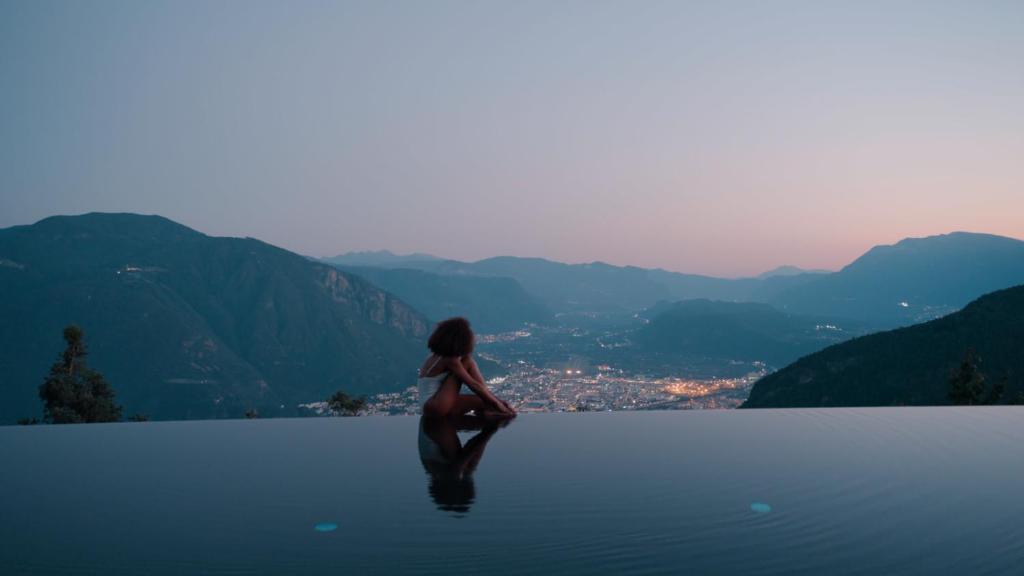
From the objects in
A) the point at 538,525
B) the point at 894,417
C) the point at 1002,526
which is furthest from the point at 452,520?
the point at 894,417

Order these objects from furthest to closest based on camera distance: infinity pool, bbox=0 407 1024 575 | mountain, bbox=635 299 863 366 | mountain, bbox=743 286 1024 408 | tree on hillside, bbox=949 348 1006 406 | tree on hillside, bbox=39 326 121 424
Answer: mountain, bbox=635 299 863 366 < mountain, bbox=743 286 1024 408 < tree on hillside, bbox=949 348 1006 406 < tree on hillside, bbox=39 326 121 424 < infinity pool, bbox=0 407 1024 575

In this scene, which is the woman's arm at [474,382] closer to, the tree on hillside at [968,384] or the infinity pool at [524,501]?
the infinity pool at [524,501]

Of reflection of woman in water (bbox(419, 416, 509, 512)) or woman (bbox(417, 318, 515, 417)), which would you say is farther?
woman (bbox(417, 318, 515, 417))

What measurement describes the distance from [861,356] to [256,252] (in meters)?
123

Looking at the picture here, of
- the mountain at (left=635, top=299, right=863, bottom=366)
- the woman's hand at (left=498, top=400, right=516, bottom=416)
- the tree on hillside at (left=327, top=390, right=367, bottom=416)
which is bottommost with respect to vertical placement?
the mountain at (left=635, top=299, right=863, bottom=366)

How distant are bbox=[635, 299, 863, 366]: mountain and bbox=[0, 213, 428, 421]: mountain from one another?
5804 cm

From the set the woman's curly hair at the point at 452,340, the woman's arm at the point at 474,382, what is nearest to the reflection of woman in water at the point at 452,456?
the woman's arm at the point at 474,382

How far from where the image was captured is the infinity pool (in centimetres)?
241

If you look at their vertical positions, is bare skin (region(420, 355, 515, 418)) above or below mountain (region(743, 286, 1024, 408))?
above

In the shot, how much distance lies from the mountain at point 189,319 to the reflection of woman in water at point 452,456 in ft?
263

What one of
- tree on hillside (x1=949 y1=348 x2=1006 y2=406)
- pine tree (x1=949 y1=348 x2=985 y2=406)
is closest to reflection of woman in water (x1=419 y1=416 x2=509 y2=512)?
tree on hillside (x1=949 y1=348 x2=1006 y2=406)

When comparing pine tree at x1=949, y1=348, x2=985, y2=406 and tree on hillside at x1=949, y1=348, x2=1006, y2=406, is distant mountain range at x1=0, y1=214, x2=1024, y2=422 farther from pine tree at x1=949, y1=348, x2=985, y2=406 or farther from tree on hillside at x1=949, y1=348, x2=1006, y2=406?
pine tree at x1=949, y1=348, x2=985, y2=406

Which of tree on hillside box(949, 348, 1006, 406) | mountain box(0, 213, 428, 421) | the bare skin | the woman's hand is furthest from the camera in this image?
mountain box(0, 213, 428, 421)

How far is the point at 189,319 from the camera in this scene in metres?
106
